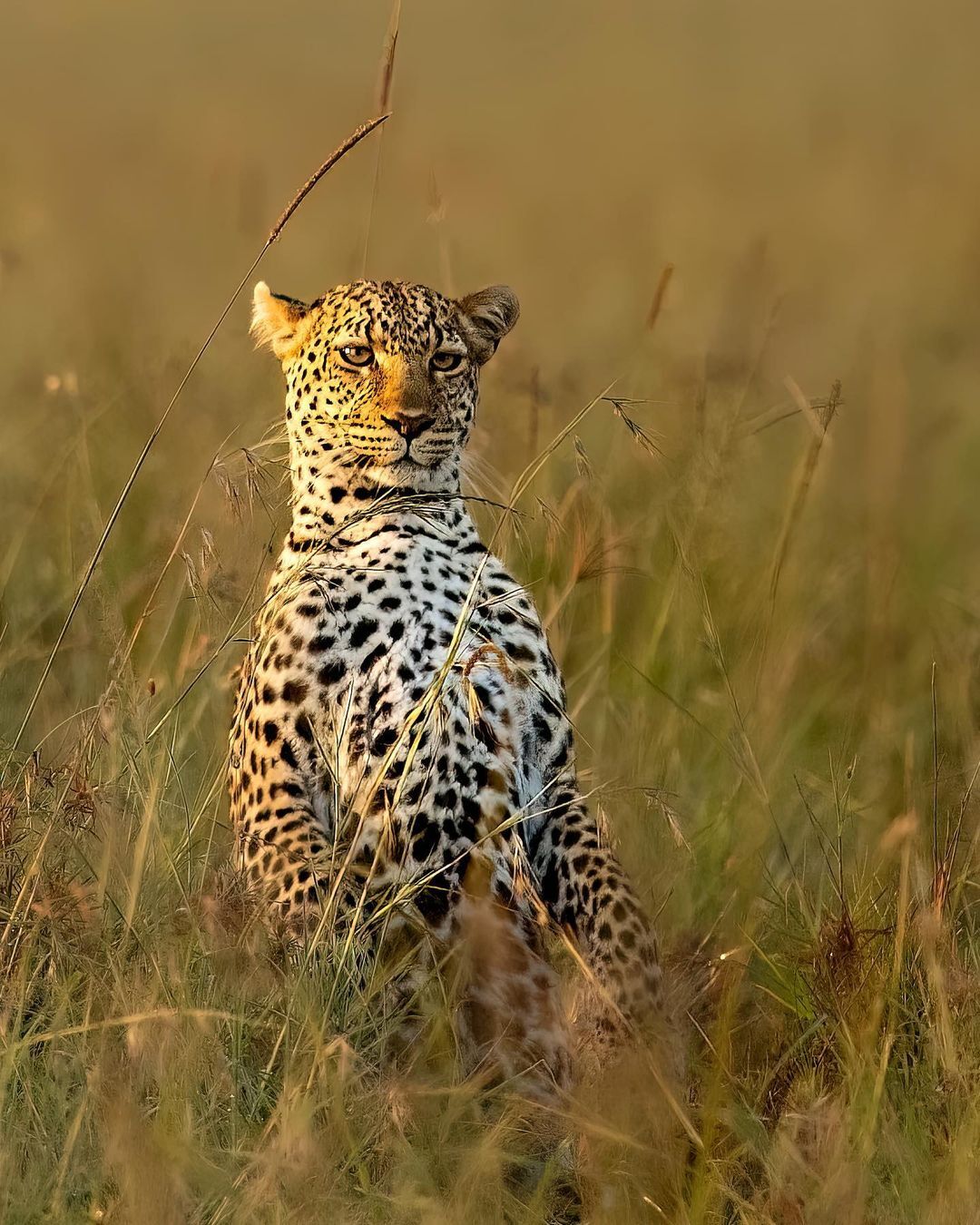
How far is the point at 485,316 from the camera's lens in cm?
507

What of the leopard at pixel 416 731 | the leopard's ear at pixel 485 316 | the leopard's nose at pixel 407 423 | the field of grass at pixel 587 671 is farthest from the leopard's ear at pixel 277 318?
the leopard's nose at pixel 407 423

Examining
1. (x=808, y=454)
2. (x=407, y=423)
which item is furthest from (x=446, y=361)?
(x=808, y=454)

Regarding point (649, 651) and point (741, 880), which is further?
point (649, 651)

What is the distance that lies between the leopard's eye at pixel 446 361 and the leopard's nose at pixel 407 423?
289 millimetres

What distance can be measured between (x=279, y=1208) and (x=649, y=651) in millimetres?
3090

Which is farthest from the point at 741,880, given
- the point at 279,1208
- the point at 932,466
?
the point at 932,466

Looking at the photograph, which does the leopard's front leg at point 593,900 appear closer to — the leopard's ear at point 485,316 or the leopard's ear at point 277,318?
the leopard's ear at point 485,316

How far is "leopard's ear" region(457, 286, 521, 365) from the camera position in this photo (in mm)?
5055

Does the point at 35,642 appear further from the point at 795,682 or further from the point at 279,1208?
the point at 279,1208

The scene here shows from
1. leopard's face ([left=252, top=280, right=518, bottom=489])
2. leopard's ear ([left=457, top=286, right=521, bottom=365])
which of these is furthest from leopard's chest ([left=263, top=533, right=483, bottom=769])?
leopard's ear ([left=457, top=286, right=521, bottom=365])

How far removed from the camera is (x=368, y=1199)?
3363 millimetres

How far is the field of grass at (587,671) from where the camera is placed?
135 inches

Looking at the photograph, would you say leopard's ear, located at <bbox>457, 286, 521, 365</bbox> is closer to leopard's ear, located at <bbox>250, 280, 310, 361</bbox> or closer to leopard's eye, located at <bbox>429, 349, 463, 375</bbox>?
leopard's eye, located at <bbox>429, 349, 463, 375</bbox>

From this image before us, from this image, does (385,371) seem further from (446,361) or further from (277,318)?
(277,318)
